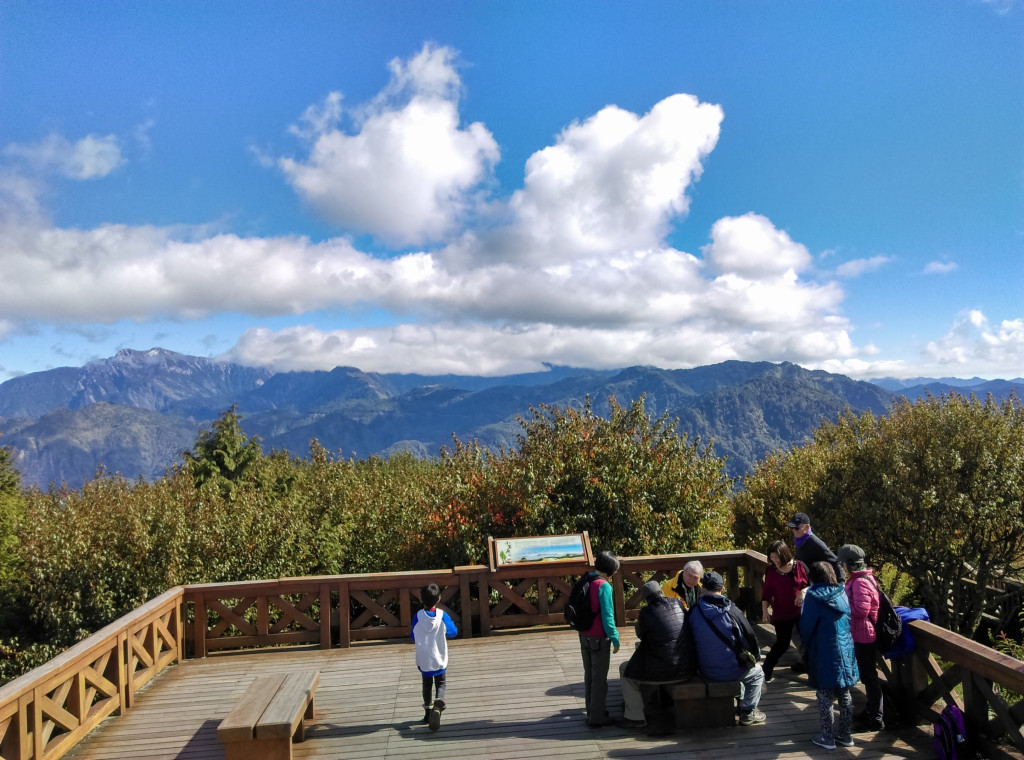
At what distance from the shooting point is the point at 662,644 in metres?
6.08

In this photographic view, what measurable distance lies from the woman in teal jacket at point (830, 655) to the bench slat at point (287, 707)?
4.35m

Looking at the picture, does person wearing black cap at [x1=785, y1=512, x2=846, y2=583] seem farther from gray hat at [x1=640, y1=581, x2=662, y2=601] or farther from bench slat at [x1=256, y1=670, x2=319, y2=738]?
bench slat at [x1=256, y1=670, x2=319, y2=738]

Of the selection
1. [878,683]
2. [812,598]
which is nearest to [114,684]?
[812,598]

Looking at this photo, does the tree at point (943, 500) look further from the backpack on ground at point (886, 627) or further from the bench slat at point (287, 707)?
the bench slat at point (287, 707)

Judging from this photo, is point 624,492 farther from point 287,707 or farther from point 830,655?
point 287,707

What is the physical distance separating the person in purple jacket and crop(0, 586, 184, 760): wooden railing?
3.18 m

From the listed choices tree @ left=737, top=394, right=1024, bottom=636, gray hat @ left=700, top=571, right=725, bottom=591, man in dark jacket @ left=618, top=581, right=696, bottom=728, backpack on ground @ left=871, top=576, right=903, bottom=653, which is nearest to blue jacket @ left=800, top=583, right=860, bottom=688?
backpack on ground @ left=871, top=576, right=903, bottom=653

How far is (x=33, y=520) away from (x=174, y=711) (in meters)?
14.6

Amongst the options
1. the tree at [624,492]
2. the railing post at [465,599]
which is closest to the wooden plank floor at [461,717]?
the railing post at [465,599]

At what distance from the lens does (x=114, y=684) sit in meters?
7.08

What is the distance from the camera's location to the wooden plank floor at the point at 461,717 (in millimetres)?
5875

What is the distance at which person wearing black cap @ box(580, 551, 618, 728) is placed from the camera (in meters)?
6.26

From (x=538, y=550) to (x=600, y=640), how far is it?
317 centimetres

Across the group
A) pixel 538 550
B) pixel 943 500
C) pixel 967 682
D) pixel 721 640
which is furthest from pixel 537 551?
pixel 943 500
